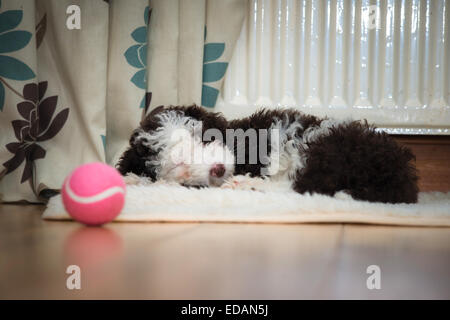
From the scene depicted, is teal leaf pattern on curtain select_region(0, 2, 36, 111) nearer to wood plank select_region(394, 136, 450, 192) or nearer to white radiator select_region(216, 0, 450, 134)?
white radiator select_region(216, 0, 450, 134)

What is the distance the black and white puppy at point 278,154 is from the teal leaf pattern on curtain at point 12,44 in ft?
1.67

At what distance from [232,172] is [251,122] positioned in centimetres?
20

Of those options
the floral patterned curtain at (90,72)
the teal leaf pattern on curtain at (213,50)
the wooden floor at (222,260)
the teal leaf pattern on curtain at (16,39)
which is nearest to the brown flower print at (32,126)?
the floral patterned curtain at (90,72)

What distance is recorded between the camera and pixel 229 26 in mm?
1935

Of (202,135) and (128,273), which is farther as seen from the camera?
(202,135)

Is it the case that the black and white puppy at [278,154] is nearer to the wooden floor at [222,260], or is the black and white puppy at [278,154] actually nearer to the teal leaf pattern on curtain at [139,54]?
the wooden floor at [222,260]

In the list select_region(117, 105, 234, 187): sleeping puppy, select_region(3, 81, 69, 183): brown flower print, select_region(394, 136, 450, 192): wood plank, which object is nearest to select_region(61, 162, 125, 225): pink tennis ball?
select_region(117, 105, 234, 187): sleeping puppy

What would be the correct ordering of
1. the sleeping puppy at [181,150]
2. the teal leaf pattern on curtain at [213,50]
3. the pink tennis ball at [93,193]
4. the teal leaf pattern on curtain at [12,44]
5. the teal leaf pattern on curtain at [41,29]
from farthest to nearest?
1. the teal leaf pattern on curtain at [213,50]
2. the teal leaf pattern on curtain at [41,29]
3. the teal leaf pattern on curtain at [12,44]
4. the sleeping puppy at [181,150]
5. the pink tennis ball at [93,193]

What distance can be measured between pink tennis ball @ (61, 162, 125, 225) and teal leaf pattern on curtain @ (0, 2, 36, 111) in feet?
2.54

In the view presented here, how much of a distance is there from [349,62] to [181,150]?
100 centimetres

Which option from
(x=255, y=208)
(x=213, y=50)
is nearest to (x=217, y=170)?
(x=255, y=208)

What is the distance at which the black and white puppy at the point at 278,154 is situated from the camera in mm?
1362

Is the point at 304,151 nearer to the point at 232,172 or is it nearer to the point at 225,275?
the point at 232,172
